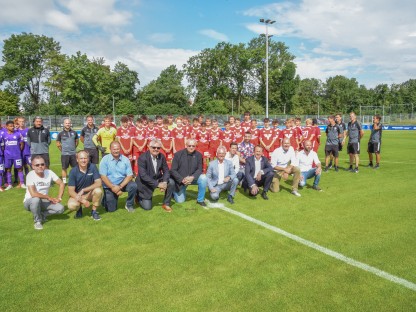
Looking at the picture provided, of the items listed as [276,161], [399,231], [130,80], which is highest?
[130,80]

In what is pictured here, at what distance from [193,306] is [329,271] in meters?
1.81

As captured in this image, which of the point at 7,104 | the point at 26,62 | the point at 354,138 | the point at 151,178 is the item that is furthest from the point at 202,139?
the point at 26,62

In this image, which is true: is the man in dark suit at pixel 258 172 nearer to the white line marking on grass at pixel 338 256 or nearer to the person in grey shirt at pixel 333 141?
the white line marking on grass at pixel 338 256

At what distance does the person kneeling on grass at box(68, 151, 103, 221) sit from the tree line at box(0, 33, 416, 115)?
55745mm

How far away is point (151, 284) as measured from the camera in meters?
3.70

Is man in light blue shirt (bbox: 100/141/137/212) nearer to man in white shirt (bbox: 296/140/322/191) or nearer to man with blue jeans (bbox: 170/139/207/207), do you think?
man with blue jeans (bbox: 170/139/207/207)

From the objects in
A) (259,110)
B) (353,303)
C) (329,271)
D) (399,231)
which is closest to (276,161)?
(399,231)

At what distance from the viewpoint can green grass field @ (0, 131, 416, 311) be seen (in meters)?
3.37

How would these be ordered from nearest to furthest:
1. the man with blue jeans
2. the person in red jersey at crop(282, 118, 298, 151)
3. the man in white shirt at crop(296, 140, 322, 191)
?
1. the man with blue jeans
2. the man in white shirt at crop(296, 140, 322, 191)
3. the person in red jersey at crop(282, 118, 298, 151)

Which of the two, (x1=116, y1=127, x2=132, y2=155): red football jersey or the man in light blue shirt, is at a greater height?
(x1=116, y1=127, x2=132, y2=155): red football jersey

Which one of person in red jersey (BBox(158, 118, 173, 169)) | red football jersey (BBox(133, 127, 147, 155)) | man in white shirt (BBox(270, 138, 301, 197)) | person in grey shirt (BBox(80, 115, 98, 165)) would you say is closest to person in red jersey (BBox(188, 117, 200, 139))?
person in red jersey (BBox(158, 118, 173, 169))

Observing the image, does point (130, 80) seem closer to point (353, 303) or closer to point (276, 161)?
point (276, 161)

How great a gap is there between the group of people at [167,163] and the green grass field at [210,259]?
0.43m

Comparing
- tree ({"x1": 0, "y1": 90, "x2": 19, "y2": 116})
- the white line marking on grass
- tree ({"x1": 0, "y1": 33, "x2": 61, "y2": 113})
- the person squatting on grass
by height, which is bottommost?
the white line marking on grass
